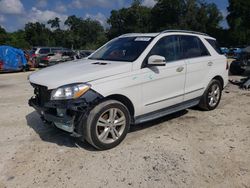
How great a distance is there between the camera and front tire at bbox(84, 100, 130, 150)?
4.48 metres

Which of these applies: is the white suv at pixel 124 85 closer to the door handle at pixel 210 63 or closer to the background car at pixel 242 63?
the door handle at pixel 210 63

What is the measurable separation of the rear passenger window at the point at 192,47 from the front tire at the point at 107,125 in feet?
6.29

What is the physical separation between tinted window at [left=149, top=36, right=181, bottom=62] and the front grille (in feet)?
6.12

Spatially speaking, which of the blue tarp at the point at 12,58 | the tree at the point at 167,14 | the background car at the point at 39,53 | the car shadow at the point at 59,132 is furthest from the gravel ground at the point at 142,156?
the tree at the point at 167,14

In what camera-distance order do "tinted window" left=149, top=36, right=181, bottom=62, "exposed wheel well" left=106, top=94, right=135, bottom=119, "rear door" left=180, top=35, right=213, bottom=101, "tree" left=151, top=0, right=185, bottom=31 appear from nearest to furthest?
"exposed wheel well" left=106, top=94, right=135, bottom=119
"tinted window" left=149, top=36, right=181, bottom=62
"rear door" left=180, top=35, right=213, bottom=101
"tree" left=151, top=0, right=185, bottom=31

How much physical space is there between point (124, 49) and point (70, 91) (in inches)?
63.0

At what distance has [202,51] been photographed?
21.1 feet

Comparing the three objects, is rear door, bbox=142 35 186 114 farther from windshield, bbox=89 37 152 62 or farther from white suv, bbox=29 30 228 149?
windshield, bbox=89 37 152 62

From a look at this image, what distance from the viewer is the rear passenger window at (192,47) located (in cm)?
596

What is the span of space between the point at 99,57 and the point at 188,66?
173 centimetres

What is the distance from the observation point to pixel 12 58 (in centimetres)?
1888

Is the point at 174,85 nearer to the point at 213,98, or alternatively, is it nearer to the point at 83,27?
the point at 213,98

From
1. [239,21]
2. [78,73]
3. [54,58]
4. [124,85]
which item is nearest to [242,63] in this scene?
[124,85]

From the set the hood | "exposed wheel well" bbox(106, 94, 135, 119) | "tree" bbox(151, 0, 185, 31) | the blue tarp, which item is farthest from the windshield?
"tree" bbox(151, 0, 185, 31)
